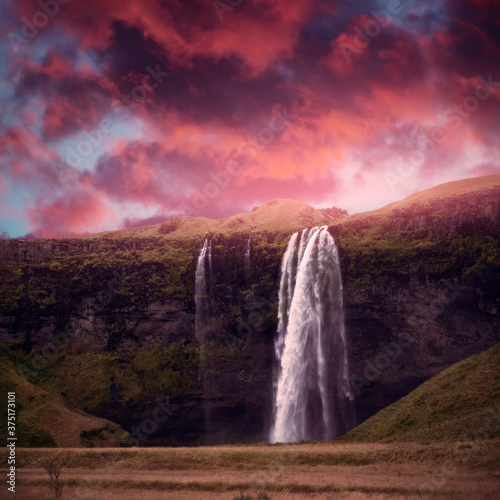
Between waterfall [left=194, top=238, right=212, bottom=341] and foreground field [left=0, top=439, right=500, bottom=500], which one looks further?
waterfall [left=194, top=238, right=212, bottom=341]

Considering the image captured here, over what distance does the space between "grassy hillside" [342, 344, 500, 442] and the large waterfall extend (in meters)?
8.91

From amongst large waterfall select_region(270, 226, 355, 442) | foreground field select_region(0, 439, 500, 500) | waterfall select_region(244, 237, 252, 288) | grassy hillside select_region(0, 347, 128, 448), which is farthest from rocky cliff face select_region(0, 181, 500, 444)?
foreground field select_region(0, 439, 500, 500)

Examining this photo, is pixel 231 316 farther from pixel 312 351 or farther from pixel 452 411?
pixel 452 411

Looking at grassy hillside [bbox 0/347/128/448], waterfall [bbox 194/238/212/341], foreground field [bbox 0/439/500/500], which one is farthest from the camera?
waterfall [bbox 194/238/212/341]

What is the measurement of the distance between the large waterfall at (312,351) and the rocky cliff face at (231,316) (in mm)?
1947

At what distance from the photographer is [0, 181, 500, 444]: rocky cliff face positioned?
47.7 metres

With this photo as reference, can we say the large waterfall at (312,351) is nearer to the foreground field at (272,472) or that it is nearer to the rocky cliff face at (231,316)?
the rocky cliff face at (231,316)

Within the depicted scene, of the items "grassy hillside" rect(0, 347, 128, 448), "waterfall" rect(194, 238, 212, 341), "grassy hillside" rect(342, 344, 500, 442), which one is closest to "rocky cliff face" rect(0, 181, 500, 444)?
"waterfall" rect(194, 238, 212, 341)

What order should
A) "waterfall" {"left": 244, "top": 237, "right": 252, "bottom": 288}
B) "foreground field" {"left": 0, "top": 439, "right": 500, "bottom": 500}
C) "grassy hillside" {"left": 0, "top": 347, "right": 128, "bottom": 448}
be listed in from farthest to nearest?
"waterfall" {"left": 244, "top": 237, "right": 252, "bottom": 288} → "grassy hillside" {"left": 0, "top": 347, "right": 128, "bottom": 448} → "foreground field" {"left": 0, "top": 439, "right": 500, "bottom": 500}

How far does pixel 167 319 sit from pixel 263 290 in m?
16.4

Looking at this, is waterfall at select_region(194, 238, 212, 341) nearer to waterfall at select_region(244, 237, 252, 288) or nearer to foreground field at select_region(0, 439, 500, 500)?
waterfall at select_region(244, 237, 252, 288)

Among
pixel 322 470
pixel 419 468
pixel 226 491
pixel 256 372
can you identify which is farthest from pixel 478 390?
pixel 256 372

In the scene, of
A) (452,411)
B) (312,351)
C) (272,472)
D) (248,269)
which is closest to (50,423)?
(272,472)

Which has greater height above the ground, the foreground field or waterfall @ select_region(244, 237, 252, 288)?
waterfall @ select_region(244, 237, 252, 288)
